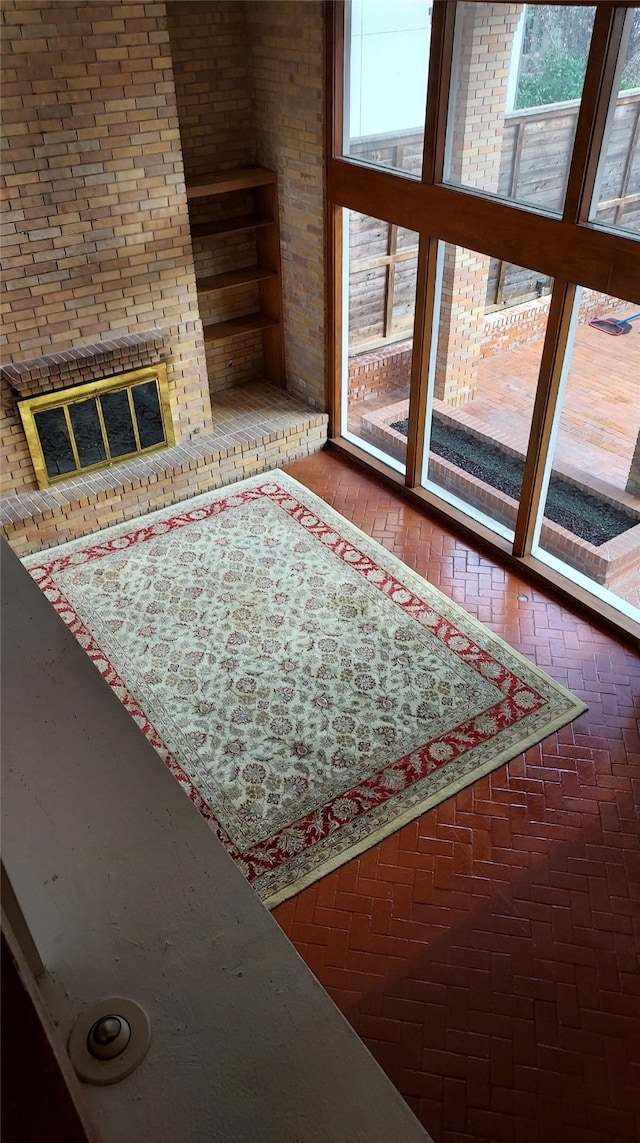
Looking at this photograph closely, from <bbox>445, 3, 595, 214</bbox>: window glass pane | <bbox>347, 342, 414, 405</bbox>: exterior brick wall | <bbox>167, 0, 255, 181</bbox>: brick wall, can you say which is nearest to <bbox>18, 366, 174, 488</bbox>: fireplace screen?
<bbox>347, 342, 414, 405</bbox>: exterior brick wall

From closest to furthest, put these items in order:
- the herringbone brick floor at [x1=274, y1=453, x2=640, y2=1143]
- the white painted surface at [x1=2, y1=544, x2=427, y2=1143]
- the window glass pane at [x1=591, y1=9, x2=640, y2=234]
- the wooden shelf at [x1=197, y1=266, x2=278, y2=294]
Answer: the white painted surface at [x1=2, y1=544, x2=427, y2=1143] < the herringbone brick floor at [x1=274, y1=453, x2=640, y2=1143] < the window glass pane at [x1=591, y1=9, x2=640, y2=234] < the wooden shelf at [x1=197, y1=266, x2=278, y2=294]

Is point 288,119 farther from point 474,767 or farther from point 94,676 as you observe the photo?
point 94,676

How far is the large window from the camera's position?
4.18 metres

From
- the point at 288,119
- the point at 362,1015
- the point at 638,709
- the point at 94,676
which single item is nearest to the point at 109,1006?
the point at 94,676

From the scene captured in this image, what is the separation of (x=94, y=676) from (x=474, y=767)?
105 inches

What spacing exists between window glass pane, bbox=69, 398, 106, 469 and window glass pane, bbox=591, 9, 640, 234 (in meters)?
3.62

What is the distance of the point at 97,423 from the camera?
237 inches

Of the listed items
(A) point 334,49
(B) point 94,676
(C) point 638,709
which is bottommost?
(C) point 638,709

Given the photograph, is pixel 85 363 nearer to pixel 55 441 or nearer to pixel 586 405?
pixel 55 441

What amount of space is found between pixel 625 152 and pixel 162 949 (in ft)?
13.6

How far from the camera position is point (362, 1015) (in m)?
3.22

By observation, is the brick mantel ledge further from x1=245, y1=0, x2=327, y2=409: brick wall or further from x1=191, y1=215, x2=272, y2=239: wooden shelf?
x1=245, y1=0, x2=327, y2=409: brick wall

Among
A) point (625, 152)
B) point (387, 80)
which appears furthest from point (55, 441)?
point (625, 152)

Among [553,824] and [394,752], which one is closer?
[553,824]
